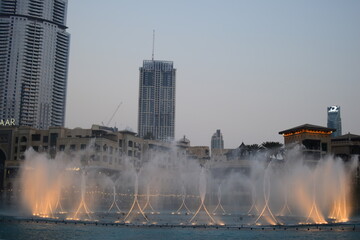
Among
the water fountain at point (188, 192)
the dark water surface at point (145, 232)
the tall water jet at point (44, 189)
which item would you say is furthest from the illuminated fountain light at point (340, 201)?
the tall water jet at point (44, 189)

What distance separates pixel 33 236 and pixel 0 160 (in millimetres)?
116100

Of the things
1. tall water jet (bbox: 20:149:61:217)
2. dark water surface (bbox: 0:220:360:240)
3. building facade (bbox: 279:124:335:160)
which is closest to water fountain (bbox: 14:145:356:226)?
tall water jet (bbox: 20:149:61:217)

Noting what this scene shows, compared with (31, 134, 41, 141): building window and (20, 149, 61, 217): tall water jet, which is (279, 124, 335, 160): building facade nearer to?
(31, 134, 41, 141): building window

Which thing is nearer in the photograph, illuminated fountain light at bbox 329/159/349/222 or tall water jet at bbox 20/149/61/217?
illuminated fountain light at bbox 329/159/349/222

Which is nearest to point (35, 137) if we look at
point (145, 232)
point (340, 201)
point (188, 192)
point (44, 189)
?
point (188, 192)

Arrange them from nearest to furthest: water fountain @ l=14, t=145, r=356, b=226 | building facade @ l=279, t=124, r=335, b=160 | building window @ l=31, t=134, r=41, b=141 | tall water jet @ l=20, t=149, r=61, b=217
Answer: water fountain @ l=14, t=145, r=356, b=226, tall water jet @ l=20, t=149, r=61, b=217, building facade @ l=279, t=124, r=335, b=160, building window @ l=31, t=134, r=41, b=141

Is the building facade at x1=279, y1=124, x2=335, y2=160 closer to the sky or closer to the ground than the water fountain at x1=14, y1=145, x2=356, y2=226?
closer to the sky

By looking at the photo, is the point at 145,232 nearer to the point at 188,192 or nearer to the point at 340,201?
the point at 340,201

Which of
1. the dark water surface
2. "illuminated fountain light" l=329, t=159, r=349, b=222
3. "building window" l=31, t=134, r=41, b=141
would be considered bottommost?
the dark water surface

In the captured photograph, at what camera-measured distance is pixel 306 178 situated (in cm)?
10469

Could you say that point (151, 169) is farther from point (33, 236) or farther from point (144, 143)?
point (33, 236)

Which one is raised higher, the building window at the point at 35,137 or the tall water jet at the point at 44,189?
the building window at the point at 35,137

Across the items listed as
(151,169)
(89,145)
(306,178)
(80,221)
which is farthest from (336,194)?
(151,169)

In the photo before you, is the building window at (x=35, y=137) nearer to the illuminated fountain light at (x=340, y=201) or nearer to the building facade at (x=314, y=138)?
the building facade at (x=314, y=138)
